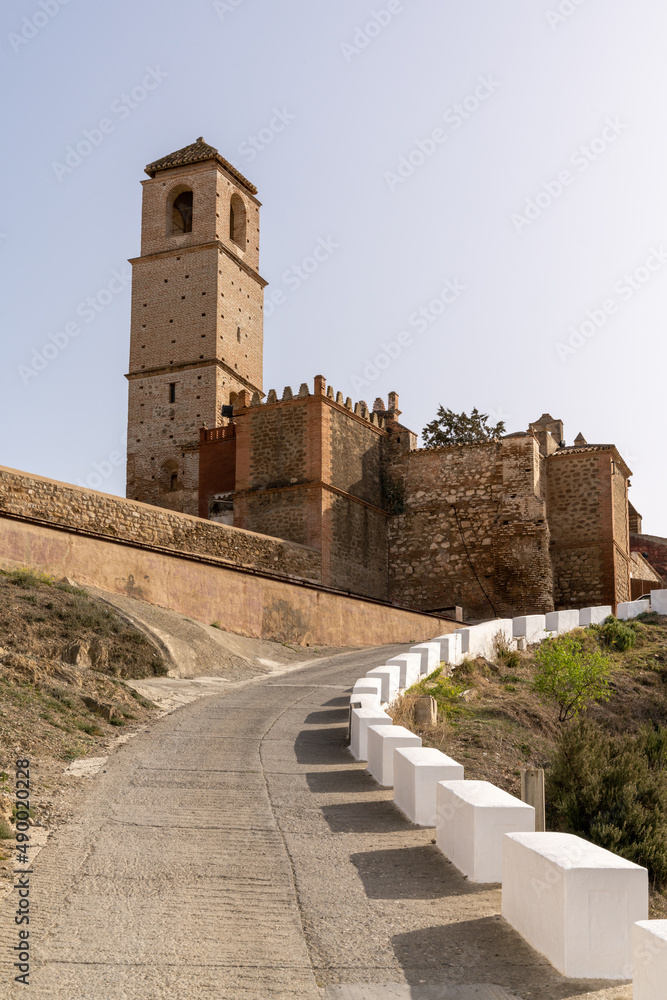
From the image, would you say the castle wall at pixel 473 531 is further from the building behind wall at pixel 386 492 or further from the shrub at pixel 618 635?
the shrub at pixel 618 635

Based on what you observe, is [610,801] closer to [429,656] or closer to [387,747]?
[387,747]

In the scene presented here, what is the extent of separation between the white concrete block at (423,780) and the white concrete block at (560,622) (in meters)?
15.9

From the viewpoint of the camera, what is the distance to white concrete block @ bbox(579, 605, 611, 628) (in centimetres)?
2391

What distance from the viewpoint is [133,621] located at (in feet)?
51.1

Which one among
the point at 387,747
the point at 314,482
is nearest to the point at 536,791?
the point at 387,747

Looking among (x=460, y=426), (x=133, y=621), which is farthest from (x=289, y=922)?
(x=460, y=426)

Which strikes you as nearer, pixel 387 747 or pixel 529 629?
pixel 387 747

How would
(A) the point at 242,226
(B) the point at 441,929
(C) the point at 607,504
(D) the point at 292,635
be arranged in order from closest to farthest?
(B) the point at 441,929 < (D) the point at 292,635 < (C) the point at 607,504 < (A) the point at 242,226

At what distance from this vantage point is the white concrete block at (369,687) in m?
11.5

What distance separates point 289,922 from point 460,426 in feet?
119

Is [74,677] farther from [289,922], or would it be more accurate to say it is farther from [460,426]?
[460,426]

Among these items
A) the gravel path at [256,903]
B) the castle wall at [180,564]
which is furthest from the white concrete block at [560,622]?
the gravel path at [256,903]

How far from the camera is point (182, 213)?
130 ft

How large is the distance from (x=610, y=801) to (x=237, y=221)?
3467 centimetres
